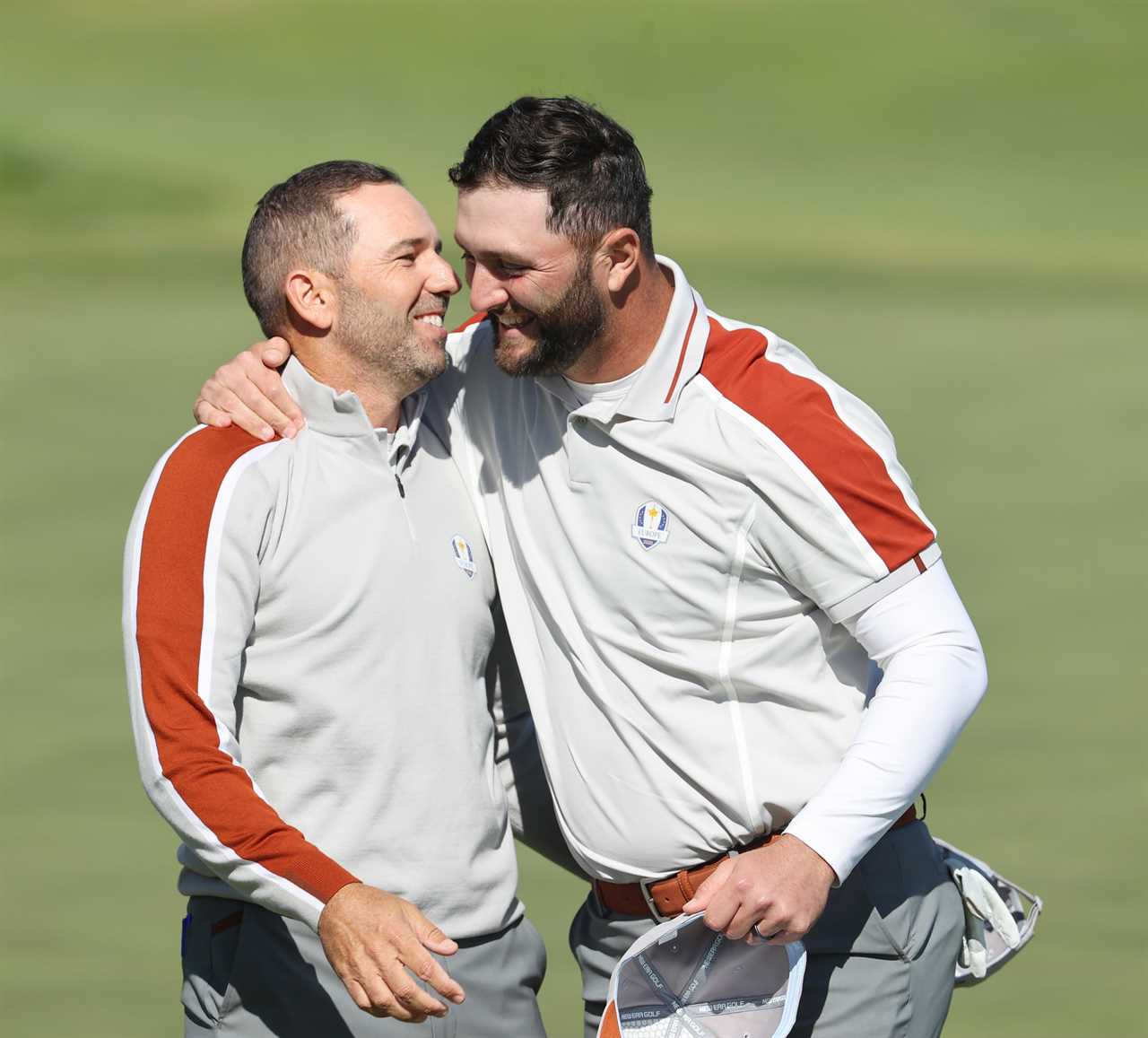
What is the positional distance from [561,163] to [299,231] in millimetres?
497

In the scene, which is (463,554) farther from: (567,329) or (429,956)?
(429,956)

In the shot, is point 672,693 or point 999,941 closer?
point 672,693

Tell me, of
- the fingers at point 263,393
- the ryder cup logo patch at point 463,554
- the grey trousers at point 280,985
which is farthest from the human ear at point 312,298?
the grey trousers at point 280,985

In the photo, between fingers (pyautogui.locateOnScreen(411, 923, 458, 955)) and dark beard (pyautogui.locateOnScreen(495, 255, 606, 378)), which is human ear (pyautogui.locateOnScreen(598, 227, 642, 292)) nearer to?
dark beard (pyautogui.locateOnScreen(495, 255, 606, 378))

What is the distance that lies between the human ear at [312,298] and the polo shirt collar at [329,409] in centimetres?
8

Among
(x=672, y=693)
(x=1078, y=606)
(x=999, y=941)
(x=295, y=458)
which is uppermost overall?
(x=295, y=458)

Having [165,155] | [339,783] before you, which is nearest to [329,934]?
[339,783]

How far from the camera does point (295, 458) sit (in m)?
3.06

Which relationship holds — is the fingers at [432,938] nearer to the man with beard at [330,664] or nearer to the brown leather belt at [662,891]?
the man with beard at [330,664]

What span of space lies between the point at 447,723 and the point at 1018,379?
7.33 m

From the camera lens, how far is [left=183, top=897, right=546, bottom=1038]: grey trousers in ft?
9.91

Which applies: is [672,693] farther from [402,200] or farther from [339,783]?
[402,200]

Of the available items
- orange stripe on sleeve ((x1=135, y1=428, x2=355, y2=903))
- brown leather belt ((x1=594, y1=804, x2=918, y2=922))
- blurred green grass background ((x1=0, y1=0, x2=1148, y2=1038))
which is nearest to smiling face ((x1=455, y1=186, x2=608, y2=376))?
orange stripe on sleeve ((x1=135, y1=428, x2=355, y2=903))

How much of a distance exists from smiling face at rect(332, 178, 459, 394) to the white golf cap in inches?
40.6
